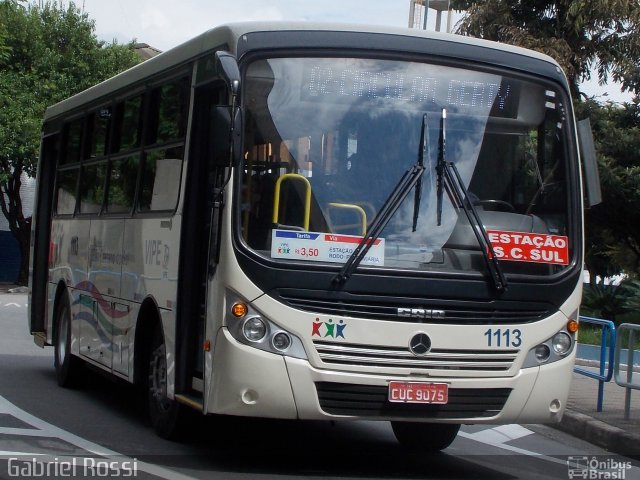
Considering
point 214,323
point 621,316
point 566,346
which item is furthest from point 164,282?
point 621,316

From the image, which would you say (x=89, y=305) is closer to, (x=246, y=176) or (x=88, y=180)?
(x=88, y=180)

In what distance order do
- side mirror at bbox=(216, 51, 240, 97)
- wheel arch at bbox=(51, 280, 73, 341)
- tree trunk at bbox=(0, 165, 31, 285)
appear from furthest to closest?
tree trunk at bbox=(0, 165, 31, 285), wheel arch at bbox=(51, 280, 73, 341), side mirror at bbox=(216, 51, 240, 97)

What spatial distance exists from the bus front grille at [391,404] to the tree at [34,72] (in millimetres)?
30551

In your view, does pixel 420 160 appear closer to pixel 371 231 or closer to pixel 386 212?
pixel 386 212

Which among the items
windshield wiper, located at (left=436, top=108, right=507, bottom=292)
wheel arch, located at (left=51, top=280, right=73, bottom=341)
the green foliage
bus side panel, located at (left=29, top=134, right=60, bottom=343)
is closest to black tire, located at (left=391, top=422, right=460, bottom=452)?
windshield wiper, located at (left=436, top=108, right=507, bottom=292)

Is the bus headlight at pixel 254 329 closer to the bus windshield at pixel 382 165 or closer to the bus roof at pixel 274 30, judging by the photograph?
the bus windshield at pixel 382 165

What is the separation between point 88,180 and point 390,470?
5.14 m

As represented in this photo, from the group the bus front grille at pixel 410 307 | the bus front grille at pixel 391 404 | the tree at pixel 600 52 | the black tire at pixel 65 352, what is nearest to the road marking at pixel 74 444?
the bus front grille at pixel 391 404

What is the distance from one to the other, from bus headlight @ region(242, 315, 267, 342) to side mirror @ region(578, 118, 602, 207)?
2.64 metres

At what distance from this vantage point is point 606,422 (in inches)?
453

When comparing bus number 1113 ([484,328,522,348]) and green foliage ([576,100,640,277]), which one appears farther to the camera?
green foliage ([576,100,640,277])

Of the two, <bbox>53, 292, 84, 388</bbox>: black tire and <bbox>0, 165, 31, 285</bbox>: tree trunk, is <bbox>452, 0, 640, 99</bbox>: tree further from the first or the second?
<bbox>0, 165, 31, 285</bbox>: tree trunk

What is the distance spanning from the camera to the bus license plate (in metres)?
7.75

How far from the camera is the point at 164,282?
9117 millimetres
